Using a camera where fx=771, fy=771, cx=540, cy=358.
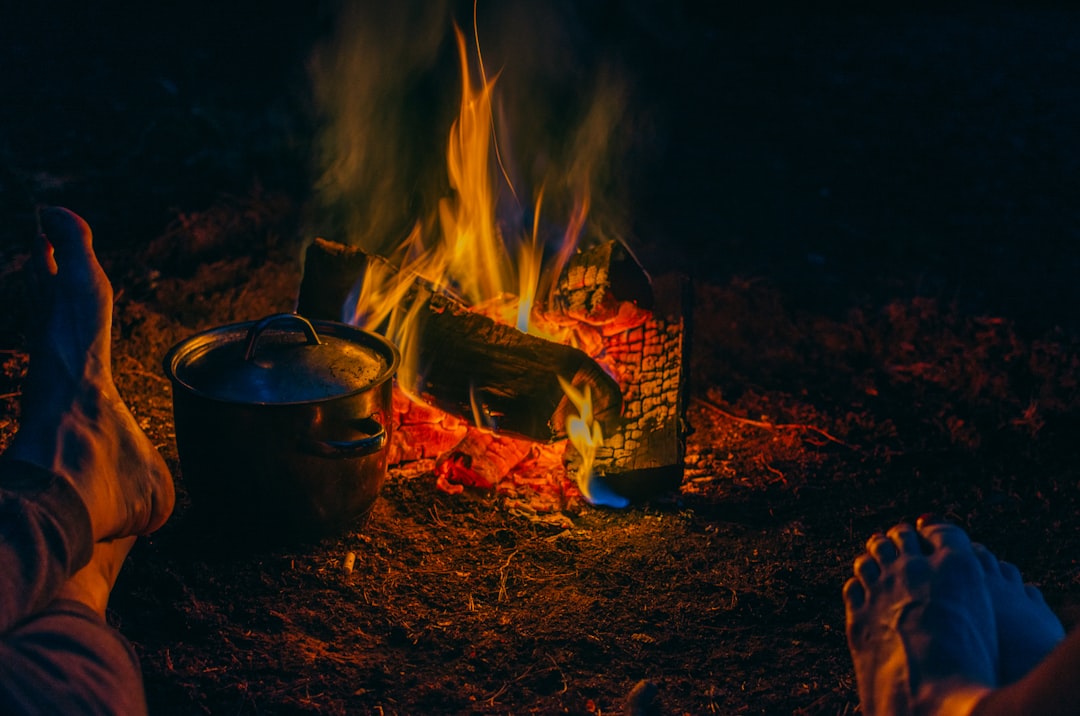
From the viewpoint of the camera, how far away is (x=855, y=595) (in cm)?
216

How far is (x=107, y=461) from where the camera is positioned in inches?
96.1

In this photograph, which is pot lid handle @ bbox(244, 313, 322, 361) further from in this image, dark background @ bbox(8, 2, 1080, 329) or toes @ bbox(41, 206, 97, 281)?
dark background @ bbox(8, 2, 1080, 329)

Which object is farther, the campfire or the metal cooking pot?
the campfire

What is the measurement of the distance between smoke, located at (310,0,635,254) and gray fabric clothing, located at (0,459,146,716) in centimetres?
277

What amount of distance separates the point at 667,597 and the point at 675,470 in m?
0.61

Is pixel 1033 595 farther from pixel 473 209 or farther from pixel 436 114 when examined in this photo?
pixel 436 114

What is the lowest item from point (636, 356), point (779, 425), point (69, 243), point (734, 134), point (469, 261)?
point (779, 425)

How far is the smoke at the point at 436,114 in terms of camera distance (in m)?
4.96

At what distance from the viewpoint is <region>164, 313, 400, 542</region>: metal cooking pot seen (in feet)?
8.82

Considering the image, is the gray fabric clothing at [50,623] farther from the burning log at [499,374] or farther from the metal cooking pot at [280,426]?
the burning log at [499,374]

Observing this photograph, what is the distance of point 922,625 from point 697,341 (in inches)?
117

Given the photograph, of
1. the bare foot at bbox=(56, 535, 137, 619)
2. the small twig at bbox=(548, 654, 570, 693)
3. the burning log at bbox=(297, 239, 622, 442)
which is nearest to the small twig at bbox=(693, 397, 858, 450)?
the burning log at bbox=(297, 239, 622, 442)

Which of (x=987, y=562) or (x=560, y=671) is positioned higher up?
(x=987, y=562)

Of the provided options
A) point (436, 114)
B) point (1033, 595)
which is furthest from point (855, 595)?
point (436, 114)
